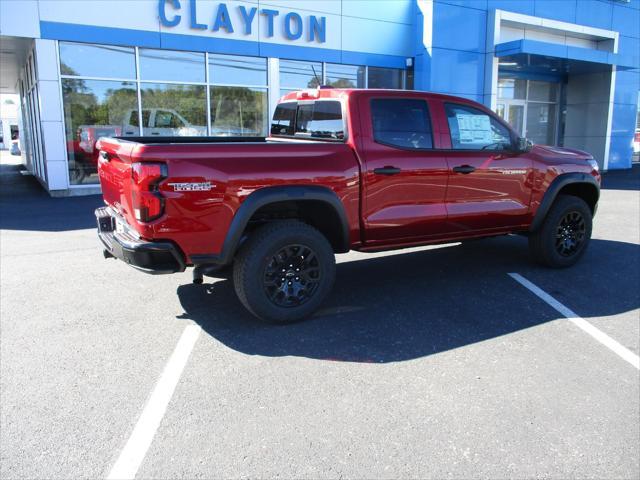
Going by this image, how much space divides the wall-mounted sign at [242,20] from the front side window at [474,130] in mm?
9551

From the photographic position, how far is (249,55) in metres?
13.9

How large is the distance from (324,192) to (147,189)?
1349 millimetres

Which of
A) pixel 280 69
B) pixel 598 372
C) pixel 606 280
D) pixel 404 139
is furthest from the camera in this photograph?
pixel 280 69

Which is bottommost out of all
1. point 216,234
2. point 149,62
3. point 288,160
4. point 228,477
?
point 228,477

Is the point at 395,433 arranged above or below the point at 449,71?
below

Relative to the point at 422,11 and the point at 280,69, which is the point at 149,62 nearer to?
the point at 280,69

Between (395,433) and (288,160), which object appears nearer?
(395,433)

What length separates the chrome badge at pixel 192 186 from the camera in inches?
146

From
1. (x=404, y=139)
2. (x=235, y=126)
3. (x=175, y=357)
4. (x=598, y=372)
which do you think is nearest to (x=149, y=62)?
(x=235, y=126)

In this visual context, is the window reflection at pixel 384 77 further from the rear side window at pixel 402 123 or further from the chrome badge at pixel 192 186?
the chrome badge at pixel 192 186

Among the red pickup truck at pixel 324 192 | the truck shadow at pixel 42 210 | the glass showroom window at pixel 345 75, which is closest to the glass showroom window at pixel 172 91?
the truck shadow at pixel 42 210

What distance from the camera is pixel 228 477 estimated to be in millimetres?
2518

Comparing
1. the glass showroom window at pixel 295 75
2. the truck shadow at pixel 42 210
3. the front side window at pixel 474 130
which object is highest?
the glass showroom window at pixel 295 75

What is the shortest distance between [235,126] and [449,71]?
6.35 metres
